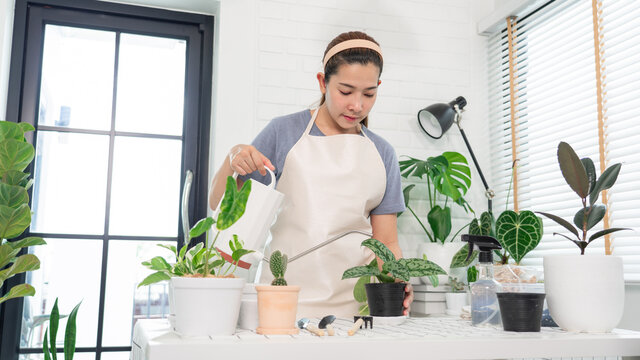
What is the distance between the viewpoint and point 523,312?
1057mm

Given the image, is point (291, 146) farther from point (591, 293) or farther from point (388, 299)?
point (591, 293)

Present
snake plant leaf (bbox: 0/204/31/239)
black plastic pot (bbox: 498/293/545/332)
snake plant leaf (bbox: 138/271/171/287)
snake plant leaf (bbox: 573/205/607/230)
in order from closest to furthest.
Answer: snake plant leaf (bbox: 138/271/171/287)
black plastic pot (bbox: 498/293/545/332)
snake plant leaf (bbox: 573/205/607/230)
snake plant leaf (bbox: 0/204/31/239)

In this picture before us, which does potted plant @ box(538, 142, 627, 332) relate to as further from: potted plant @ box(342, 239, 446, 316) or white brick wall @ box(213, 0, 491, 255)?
white brick wall @ box(213, 0, 491, 255)

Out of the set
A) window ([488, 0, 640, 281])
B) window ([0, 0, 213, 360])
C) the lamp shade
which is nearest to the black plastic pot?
window ([488, 0, 640, 281])

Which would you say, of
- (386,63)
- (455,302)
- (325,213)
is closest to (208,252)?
(325,213)

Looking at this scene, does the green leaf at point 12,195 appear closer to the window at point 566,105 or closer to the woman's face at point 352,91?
the woman's face at point 352,91

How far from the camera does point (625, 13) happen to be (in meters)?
2.12

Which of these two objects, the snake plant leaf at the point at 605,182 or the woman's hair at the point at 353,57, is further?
the woman's hair at the point at 353,57

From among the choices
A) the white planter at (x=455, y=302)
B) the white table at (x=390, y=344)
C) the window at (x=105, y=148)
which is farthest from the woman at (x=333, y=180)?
Result: the window at (x=105, y=148)

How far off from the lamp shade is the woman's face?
100 cm

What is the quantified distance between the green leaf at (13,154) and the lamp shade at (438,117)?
178 centimetres

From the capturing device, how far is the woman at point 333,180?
1.74 metres

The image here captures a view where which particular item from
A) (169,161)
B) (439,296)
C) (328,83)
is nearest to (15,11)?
(169,161)

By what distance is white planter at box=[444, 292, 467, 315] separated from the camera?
1977 millimetres
